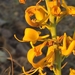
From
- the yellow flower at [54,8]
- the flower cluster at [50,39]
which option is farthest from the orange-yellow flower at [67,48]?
the yellow flower at [54,8]

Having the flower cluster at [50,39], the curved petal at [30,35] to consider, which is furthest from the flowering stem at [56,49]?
the curved petal at [30,35]

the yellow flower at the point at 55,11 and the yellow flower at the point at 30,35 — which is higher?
the yellow flower at the point at 55,11

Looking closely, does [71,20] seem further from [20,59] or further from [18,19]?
[20,59]

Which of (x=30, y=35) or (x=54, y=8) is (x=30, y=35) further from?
(x=54, y=8)

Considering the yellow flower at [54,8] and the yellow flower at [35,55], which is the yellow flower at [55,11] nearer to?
the yellow flower at [54,8]

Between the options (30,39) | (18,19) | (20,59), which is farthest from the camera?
(18,19)

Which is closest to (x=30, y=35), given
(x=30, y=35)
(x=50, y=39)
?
(x=30, y=35)

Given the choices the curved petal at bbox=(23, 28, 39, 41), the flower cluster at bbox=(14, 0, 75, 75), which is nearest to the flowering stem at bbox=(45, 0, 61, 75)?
the flower cluster at bbox=(14, 0, 75, 75)

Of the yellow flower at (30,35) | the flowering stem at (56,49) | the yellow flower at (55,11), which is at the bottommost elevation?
the flowering stem at (56,49)

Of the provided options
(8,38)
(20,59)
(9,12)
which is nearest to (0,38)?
(8,38)

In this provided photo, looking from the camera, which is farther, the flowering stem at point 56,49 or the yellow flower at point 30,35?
the flowering stem at point 56,49

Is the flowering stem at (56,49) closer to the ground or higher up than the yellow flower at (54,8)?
closer to the ground
